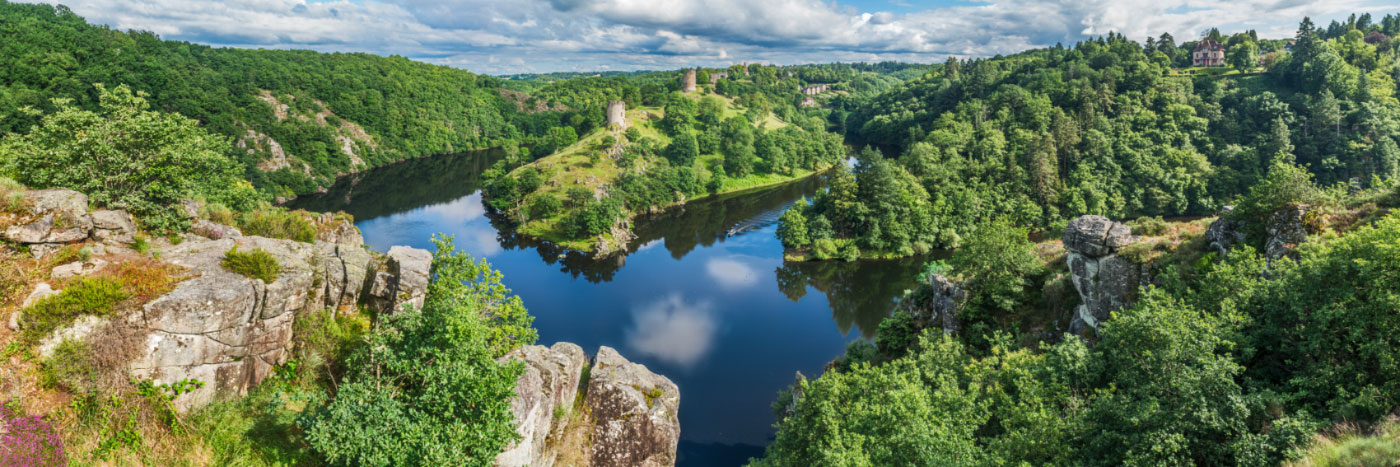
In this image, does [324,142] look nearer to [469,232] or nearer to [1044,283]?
[469,232]

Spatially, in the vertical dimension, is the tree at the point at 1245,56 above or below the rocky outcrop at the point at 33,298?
above

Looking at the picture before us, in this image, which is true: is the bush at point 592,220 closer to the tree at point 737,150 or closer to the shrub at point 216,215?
the tree at point 737,150

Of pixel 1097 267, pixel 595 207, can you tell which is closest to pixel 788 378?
pixel 1097 267

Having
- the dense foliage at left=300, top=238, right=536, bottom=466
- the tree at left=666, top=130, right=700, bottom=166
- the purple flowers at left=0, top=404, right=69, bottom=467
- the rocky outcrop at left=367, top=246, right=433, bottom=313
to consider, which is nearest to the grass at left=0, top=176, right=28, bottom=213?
the purple flowers at left=0, top=404, right=69, bottom=467

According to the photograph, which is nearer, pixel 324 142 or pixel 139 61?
pixel 139 61

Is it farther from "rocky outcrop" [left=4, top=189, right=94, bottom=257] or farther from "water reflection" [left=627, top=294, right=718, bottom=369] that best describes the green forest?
"water reflection" [left=627, top=294, right=718, bottom=369]

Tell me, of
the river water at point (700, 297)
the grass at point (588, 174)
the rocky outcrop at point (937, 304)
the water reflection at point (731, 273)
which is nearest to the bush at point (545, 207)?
the grass at point (588, 174)
